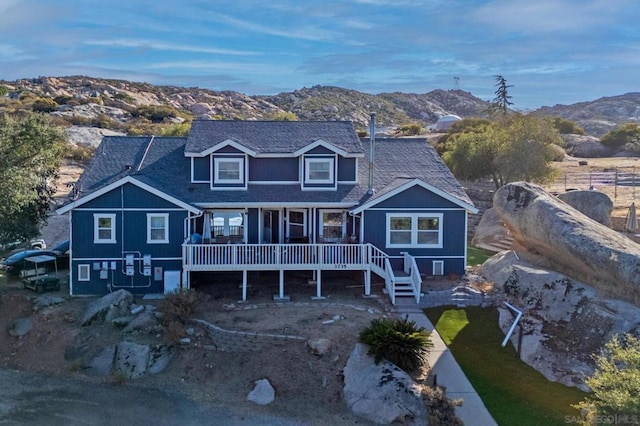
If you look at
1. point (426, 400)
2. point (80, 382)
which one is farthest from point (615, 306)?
point (80, 382)

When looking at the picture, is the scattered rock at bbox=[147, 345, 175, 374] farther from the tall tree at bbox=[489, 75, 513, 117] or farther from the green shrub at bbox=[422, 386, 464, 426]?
the tall tree at bbox=[489, 75, 513, 117]

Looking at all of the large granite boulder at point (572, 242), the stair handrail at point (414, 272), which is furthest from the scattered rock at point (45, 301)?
the large granite boulder at point (572, 242)

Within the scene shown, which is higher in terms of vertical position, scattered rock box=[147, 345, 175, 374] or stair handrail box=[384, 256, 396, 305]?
stair handrail box=[384, 256, 396, 305]

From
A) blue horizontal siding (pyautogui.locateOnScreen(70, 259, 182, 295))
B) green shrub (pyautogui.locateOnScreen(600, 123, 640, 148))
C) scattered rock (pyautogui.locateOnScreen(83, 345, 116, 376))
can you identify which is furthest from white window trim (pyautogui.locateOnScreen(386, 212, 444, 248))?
green shrub (pyautogui.locateOnScreen(600, 123, 640, 148))

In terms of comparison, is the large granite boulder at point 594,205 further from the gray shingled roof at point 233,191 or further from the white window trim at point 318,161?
the white window trim at point 318,161

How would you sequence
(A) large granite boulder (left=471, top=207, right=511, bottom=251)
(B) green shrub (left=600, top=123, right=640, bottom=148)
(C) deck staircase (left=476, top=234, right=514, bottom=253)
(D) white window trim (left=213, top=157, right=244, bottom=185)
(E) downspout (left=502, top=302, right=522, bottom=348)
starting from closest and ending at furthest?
(E) downspout (left=502, top=302, right=522, bottom=348) → (D) white window trim (left=213, top=157, right=244, bottom=185) → (C) deck staircase (left=476, top=234, right=514, bottom=253) → (A) large granite boulder (left=471, top=207, right=511, bottom=251) → (B) green shrub (left=600, top=123, right=640, bottom=148)

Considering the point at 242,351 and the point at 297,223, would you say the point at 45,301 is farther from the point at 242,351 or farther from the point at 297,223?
the point at 297,223

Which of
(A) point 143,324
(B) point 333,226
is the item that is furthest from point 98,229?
(B) point 333,226
